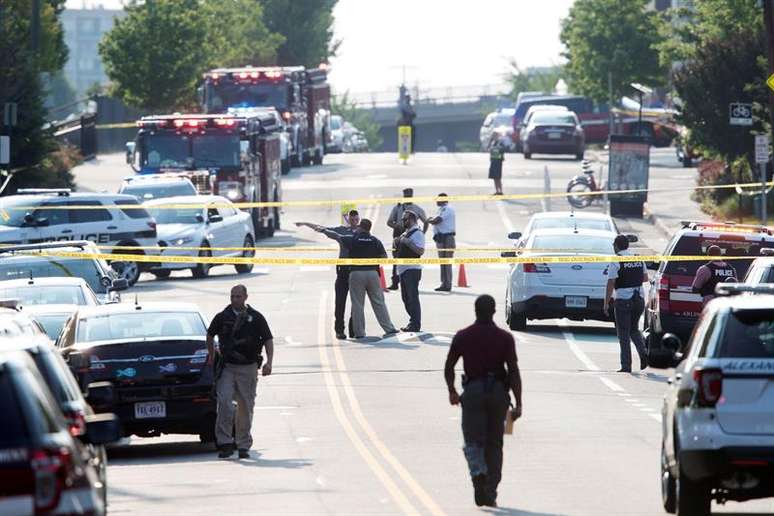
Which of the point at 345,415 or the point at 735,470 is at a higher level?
the point at 735,470

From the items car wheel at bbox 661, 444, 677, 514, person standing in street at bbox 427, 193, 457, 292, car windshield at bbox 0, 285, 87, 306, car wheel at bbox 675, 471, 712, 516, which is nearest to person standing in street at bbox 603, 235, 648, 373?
car windshield at bbox 0, 285, 87, 306

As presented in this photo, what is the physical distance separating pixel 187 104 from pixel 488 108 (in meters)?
65.1

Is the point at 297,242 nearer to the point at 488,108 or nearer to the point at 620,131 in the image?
the point at 620,131

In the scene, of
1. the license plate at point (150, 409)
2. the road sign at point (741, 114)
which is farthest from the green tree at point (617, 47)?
the license plate at point (150, 409)

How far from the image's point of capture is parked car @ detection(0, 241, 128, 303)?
2728 cm

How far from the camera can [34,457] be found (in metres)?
9.12

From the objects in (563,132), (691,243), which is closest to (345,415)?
(691,243)

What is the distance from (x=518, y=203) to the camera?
190 feet

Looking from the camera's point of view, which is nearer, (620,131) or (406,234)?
(406,234)

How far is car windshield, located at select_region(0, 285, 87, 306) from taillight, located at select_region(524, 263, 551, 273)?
291 inches

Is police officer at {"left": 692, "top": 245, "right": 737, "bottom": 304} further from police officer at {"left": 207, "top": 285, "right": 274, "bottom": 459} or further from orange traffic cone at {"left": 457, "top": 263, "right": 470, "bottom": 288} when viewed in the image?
orange traffic cone at {"left": 457, "top": 263, "right": 470, "bottom": 288}

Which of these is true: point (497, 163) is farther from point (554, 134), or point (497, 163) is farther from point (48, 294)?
point (48, 294)

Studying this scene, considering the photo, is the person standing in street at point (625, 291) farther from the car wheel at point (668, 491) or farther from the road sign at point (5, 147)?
the road sign at point (5, 147)

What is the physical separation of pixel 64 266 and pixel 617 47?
56603 millimetres
